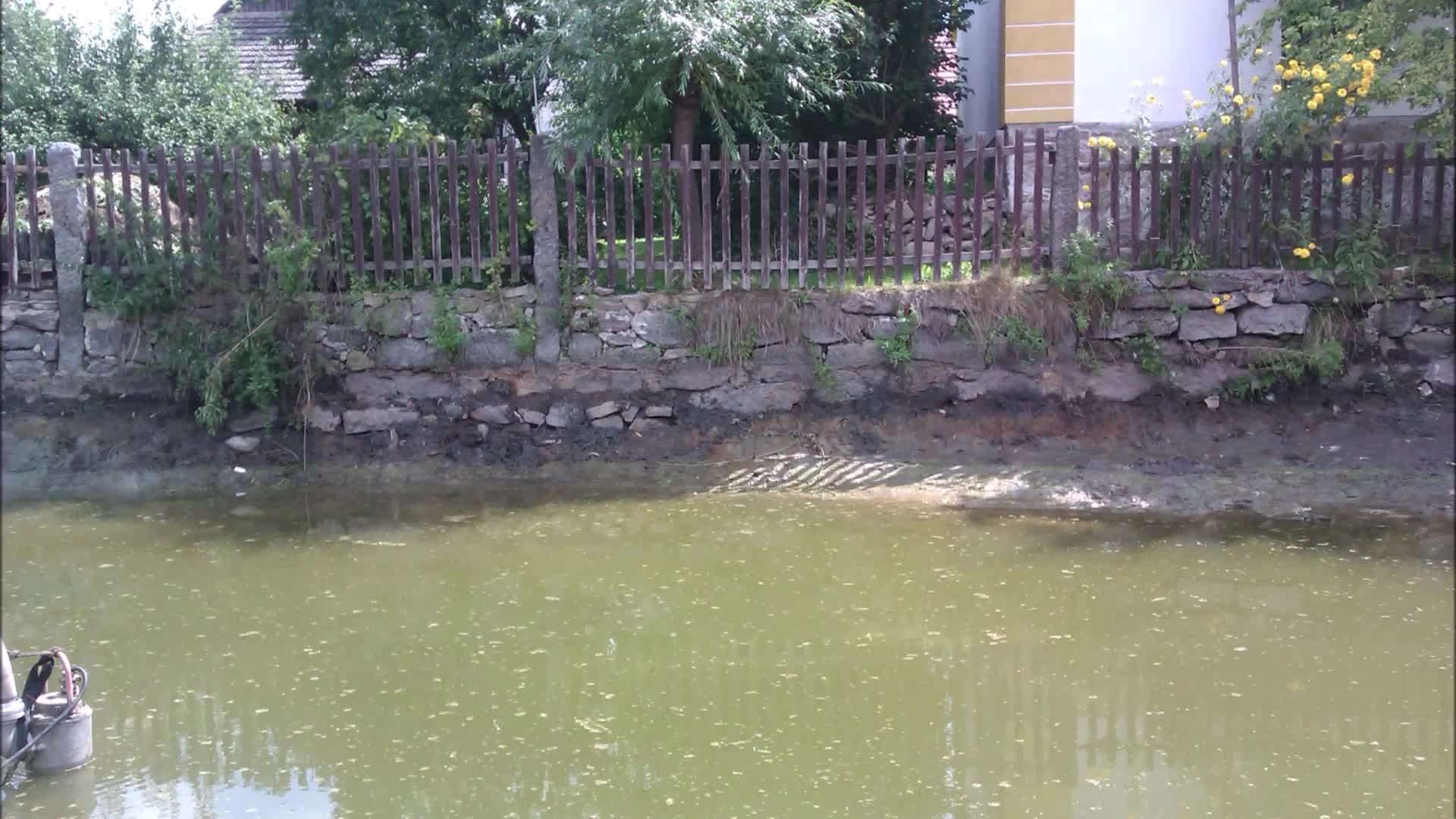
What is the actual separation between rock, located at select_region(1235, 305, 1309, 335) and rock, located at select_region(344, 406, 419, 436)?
584 centimetres

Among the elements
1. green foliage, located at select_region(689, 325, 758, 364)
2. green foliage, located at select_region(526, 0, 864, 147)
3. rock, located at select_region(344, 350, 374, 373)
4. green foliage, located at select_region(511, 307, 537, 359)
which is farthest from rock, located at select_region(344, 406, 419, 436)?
green foliage, located at select_region(526, 0, 864, 147)

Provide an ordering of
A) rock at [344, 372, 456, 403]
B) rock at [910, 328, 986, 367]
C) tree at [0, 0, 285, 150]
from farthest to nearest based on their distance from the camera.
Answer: tree at [0, 0, 285, 150] → rock at [344, 372, 456, 403] → rock at [910, 328, 986, 367]

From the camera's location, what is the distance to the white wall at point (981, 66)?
12047 mm

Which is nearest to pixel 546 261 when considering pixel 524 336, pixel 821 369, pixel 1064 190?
pixel 524 336

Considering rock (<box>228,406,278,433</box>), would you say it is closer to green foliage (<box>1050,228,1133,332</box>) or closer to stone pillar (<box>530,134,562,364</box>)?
stone pillar (<box>530,134,562,364</box>)

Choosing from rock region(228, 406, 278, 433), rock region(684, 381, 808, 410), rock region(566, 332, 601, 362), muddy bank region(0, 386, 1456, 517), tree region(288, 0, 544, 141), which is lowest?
muddy bank region(0, 386, 1456, 517)

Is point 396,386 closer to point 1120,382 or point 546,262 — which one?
point 546,262

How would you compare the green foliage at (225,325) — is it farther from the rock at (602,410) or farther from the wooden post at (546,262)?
the rock at (602,410)

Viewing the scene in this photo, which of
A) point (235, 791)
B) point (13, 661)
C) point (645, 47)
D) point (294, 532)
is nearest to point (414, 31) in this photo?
point (645, 47)

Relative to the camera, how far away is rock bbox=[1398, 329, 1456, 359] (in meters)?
8.73

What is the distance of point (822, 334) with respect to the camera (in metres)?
8.98

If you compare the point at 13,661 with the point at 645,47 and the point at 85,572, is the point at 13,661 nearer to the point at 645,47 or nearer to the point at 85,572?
the point at 85,572

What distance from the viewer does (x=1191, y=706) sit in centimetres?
496

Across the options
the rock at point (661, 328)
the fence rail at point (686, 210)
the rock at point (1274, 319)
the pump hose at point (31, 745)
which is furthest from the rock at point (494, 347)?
the rock at point (1274, 319)
